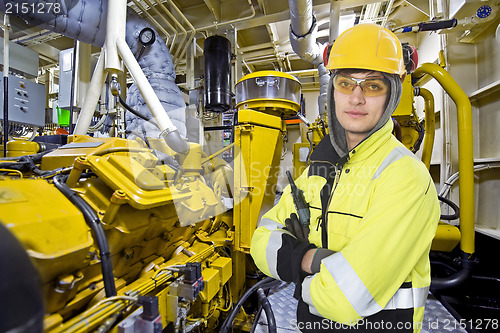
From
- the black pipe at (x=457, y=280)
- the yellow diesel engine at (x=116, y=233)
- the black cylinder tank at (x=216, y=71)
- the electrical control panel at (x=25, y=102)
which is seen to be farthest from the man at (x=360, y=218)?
the electrical control panel at (x=25, y=102)

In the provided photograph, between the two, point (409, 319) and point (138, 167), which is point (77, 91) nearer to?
point (138, 167)

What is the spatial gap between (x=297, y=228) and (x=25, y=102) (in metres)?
4.29

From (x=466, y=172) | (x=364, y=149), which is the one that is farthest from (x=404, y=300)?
(x=466, y=172)

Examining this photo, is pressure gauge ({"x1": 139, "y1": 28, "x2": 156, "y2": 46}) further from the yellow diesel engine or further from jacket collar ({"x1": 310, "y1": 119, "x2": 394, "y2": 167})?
jacket collar ({"x1": 310, "y1": 119, "x2": 394, "y2": 167})

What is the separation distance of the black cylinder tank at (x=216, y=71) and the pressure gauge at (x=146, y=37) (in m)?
1.25

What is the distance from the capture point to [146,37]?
331 centimetres

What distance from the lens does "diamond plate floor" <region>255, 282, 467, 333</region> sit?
6.62 feet

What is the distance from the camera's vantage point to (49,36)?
5.14 meters

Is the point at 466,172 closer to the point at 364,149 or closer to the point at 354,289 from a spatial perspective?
the point at 364,149

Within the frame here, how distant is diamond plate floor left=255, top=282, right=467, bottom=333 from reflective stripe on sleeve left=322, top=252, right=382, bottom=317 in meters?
1.50

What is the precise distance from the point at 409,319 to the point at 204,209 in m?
1.70

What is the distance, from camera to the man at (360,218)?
31.7 inches

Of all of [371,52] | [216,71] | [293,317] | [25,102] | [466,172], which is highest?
[216,71]

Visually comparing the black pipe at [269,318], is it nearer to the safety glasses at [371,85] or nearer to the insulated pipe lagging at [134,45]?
the safety glasses at [371,85]
